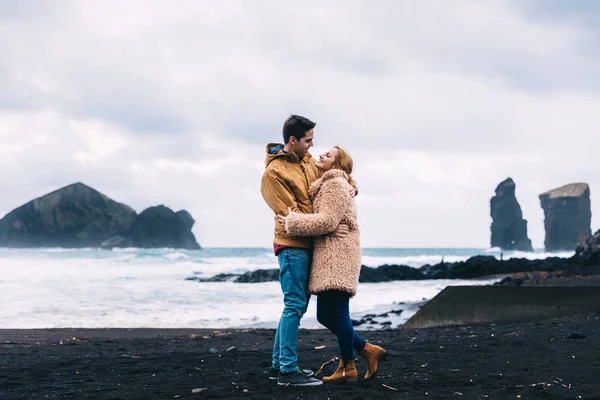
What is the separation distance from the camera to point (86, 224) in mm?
97250

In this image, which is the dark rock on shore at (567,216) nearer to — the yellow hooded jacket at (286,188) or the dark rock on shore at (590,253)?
the dark rock on shore at (590,253)

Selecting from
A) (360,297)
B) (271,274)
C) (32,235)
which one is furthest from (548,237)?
(360,297)

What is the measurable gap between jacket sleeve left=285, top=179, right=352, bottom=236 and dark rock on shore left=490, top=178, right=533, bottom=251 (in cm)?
11975

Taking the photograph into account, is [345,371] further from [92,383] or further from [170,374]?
[92,383]

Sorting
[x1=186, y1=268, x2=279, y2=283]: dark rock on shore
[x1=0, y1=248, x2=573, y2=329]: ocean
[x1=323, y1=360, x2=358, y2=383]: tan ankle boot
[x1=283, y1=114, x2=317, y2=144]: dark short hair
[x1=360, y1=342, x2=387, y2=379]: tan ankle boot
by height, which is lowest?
[x1=0, y1=248, x2=573, y2=329]: ocean

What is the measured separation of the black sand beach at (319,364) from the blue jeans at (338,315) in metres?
0.29

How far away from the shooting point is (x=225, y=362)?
587 centimetres

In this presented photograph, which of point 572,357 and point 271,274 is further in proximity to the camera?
point 271,274

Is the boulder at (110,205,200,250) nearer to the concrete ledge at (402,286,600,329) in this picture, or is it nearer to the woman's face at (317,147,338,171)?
the concrete ledge at (402,286,600,329)

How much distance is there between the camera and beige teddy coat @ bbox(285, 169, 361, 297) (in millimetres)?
4336

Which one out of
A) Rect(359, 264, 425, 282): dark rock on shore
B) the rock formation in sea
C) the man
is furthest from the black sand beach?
the rock formation in sea

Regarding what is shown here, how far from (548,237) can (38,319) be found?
114402mm

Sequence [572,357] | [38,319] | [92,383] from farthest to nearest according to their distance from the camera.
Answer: [38,319] < [572,357] < [92,383]

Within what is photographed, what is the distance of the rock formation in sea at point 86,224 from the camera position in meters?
95.0
